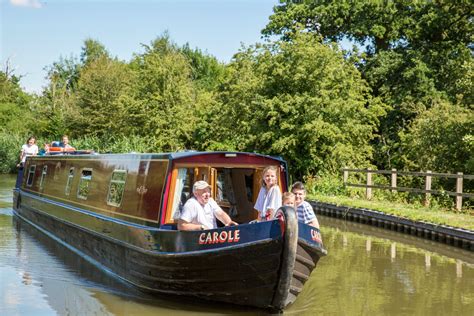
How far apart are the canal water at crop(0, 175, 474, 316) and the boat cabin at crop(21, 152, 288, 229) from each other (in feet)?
3.90

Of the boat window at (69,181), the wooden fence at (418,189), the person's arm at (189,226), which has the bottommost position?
the person's arm at (189,226)

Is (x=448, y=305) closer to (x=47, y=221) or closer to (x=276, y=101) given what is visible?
(x=47, y=221)

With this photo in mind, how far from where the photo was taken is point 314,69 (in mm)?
26922

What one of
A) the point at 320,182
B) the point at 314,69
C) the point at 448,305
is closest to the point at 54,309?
the point at 448,305

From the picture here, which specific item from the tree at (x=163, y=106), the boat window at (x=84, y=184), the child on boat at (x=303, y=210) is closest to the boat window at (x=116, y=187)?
the boat window at (x=84, y=184)

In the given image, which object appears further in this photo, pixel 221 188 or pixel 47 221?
pixel 47 221

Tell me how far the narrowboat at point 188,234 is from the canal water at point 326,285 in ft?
→ 1.13

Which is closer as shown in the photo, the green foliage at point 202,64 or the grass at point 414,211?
the grass at point 414,211

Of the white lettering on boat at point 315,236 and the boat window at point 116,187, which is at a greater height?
the boat window at point 116,187

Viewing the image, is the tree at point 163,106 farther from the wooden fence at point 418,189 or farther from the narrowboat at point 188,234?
the narrowboat at point 188,234

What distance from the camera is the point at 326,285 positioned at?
10.9 metres

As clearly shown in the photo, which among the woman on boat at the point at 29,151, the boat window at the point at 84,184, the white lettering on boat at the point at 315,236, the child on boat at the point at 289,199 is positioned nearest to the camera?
the child on boat at the point at 289,199

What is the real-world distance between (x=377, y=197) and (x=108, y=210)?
44.0 feet

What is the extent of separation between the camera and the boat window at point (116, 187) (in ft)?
38.5
